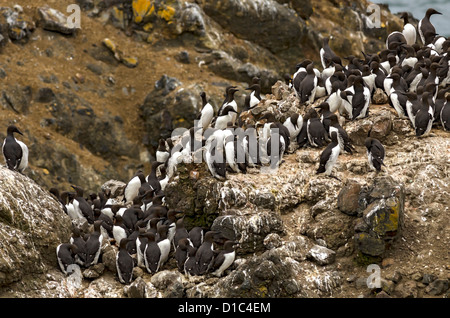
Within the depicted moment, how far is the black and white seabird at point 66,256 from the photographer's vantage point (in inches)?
549

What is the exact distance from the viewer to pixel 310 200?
1520cm

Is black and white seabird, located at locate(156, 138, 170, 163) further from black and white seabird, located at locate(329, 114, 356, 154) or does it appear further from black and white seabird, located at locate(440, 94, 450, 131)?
black and white seabird, located at locate(440, 94, 450, 131)

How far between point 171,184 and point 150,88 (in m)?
15.1

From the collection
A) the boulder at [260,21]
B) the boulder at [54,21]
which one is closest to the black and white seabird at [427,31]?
the boulder at [260,21]

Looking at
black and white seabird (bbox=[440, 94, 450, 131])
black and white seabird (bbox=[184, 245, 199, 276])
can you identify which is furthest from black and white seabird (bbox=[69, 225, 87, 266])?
black and white seabird (bbox=[440, 94, 450, 131])

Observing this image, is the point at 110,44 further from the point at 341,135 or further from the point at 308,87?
the point at 341,135

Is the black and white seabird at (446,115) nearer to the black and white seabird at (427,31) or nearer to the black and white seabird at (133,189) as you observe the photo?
the black and white seabird at (427,31)

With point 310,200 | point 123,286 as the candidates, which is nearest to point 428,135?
point 310,200

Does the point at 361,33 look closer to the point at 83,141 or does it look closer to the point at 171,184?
the point at 83,141

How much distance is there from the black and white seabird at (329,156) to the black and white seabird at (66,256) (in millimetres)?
5317

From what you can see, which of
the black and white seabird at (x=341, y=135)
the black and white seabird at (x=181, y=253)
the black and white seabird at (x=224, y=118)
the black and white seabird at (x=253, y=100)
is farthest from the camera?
the black and white seabird at (x=253, y=100)

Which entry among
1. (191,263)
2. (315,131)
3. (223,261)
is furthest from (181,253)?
(315,131)

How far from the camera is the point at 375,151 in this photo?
49.5ft

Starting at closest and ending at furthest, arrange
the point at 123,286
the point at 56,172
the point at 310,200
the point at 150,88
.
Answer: the point at 123,286 → the point at 310,200 → the point at 56,172 → the point at 150,88
